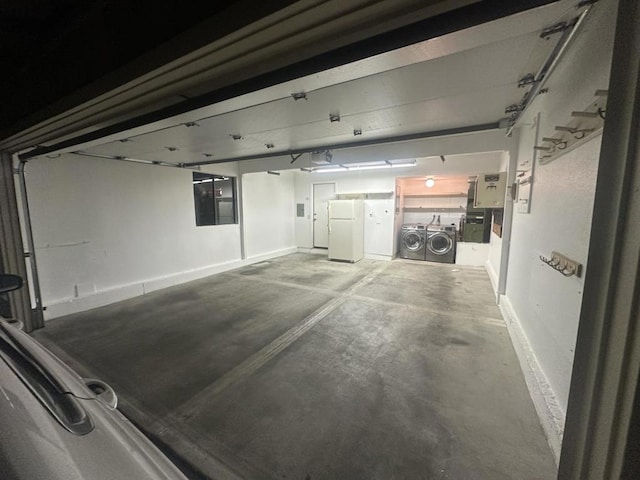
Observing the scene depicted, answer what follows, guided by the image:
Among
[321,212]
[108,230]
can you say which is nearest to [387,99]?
[108,230]

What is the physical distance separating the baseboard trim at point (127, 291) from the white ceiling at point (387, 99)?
82.8 inches

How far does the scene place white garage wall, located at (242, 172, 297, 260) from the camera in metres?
6.30

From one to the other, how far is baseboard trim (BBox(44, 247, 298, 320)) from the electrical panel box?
202 inches

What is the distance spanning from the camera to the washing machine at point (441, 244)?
627cm

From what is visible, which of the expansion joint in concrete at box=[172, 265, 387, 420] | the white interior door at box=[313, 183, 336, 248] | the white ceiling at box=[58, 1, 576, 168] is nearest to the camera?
the white ceiling at box=[58, 1, 576, 168]

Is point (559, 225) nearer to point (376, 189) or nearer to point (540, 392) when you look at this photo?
point (540, 392)

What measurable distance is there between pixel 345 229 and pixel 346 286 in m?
2.16

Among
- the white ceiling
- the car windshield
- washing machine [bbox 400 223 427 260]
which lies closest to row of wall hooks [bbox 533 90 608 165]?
the white ceiling

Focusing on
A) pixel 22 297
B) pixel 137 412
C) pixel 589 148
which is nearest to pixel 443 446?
pixel 589 148

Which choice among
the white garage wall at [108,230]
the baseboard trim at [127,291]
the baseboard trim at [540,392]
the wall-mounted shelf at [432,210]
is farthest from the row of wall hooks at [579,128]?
the baseboard trim at [127,291]

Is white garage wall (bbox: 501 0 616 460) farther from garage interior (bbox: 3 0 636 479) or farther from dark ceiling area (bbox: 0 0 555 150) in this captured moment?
dark ceiling area (bbox: 0 0 555 150)

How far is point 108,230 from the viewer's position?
3.93 metres

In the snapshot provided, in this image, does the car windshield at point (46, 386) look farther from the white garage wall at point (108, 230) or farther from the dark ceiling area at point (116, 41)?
the white garage wall at point (108, 230)

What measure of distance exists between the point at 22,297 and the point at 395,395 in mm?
4139
